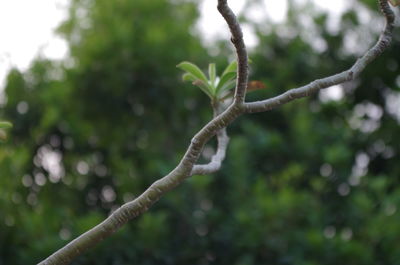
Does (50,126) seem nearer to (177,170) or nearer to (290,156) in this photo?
(290,156)

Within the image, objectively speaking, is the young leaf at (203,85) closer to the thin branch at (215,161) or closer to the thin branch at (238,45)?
the thin branch at (215,161)

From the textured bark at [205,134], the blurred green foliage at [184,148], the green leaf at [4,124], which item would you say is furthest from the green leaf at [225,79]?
the blurred green foliage at [184,148]

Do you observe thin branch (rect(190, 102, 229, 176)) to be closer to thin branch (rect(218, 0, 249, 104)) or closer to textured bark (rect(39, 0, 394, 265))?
textured bark (rect(39, 0, 394, 265))

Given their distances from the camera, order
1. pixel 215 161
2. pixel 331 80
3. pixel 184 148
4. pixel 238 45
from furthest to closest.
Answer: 1. pixel 184 148
2. pixel 215 161
3. pixel 331 80
4. pixel 238 45

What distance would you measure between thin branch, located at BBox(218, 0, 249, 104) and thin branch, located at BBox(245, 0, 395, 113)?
3cm

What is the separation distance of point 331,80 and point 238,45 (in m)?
0.22

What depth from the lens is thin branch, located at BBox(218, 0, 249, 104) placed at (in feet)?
3.60

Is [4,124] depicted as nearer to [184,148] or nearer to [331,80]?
[331,80]

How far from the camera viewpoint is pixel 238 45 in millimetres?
1146

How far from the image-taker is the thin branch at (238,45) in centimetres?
110

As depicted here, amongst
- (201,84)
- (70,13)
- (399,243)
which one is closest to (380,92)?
(399,243)

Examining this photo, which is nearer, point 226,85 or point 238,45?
point 238,45

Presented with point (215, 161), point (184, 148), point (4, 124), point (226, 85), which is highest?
point (4, 124)

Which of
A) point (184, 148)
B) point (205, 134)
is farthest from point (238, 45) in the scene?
point (184, 148)
